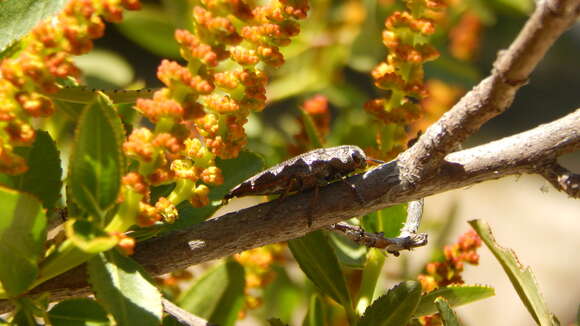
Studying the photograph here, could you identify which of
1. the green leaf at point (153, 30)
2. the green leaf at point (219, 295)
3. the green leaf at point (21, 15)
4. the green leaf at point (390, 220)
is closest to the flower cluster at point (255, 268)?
the green leaf at point (219, 295)

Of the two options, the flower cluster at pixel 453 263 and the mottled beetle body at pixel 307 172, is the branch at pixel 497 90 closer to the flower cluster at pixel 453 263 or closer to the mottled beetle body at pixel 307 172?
the mottled beetle body at pixel 307 172

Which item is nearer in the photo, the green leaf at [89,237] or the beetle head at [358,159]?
the green leaf at [89,237]

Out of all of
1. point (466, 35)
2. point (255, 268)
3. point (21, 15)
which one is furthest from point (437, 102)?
point (21, 15)

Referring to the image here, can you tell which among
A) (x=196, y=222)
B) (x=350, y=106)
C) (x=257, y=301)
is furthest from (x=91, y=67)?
(x=196, y=222)

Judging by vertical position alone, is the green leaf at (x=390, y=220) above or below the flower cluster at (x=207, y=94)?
below

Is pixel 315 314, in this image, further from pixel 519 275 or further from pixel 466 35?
pixel 466 35

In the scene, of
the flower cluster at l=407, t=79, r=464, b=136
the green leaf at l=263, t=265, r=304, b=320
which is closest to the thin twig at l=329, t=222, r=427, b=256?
the green leaf at l=263, t=265, r=304, b=320
